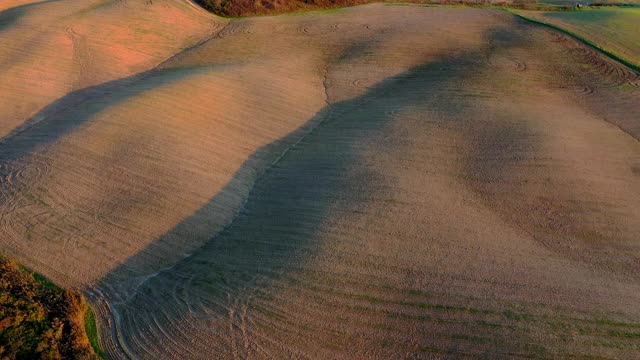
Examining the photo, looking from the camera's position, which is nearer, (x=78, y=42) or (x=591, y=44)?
(x=591, y=44)

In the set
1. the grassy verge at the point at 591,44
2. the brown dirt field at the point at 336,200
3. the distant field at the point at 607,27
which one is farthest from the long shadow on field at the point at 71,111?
the distant field at the point at 607,27

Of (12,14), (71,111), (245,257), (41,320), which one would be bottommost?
(41,320)

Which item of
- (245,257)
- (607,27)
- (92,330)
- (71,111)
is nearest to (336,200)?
(245,257)

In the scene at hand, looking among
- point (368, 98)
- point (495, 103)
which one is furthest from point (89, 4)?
point (495, 103)

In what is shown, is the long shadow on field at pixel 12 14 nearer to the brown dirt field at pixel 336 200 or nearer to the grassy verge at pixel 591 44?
the brown dirt field at pixel 336 200

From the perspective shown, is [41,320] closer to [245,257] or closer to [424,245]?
[245,257]

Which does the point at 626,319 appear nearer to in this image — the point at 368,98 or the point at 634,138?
the point at 634,138
